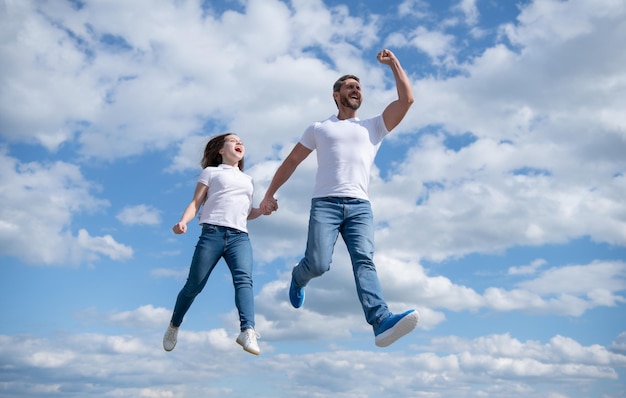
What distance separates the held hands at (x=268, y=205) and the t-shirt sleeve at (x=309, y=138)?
45.3 inches

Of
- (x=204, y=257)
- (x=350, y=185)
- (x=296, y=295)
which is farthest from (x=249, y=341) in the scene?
(x=350, y=185)

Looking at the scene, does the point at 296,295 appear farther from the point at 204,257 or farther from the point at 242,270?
the point at 204,257

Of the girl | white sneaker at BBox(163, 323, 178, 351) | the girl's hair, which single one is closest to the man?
the girl

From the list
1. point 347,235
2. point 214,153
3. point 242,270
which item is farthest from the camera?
point 214,153

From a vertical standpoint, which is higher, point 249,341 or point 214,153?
point 214,153

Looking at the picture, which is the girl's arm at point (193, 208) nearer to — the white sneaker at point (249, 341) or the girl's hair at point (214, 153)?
the girl's hair at point (214, 153)

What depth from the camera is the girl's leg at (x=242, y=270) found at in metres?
9.16

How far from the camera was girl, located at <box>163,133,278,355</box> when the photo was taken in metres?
9.24

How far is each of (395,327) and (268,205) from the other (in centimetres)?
310

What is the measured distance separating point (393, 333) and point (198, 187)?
383 centimetres

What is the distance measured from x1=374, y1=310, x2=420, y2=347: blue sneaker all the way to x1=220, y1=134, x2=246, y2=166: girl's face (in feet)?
12.2

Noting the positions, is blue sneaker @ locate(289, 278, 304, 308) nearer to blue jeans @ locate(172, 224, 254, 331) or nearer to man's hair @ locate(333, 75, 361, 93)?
blue jeans @ locate(172, 224, 254, 331)

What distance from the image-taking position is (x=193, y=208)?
9.76 m

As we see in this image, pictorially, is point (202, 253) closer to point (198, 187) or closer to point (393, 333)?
point (198, 187)
